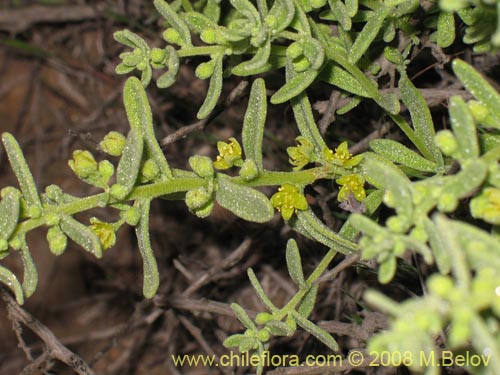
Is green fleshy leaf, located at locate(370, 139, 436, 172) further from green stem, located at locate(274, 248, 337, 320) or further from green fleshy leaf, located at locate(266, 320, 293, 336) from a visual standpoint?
green fleshy leaf, located at locate(266, 320, 293, 336)

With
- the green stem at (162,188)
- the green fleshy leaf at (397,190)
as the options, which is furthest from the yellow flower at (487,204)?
the green stem at (162,188)

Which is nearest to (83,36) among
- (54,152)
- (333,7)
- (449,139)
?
(54,152)

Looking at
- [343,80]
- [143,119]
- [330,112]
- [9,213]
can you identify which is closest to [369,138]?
[330,112]

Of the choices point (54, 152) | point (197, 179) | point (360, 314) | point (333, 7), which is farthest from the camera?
point (54, 152)

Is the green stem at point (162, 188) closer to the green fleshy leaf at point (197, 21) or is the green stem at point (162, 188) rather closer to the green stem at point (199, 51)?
the green stem at point (199, 51)

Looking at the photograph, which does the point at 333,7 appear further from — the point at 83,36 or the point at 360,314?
the point at 83,36

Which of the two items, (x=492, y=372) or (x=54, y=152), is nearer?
(x=492, y=372)
